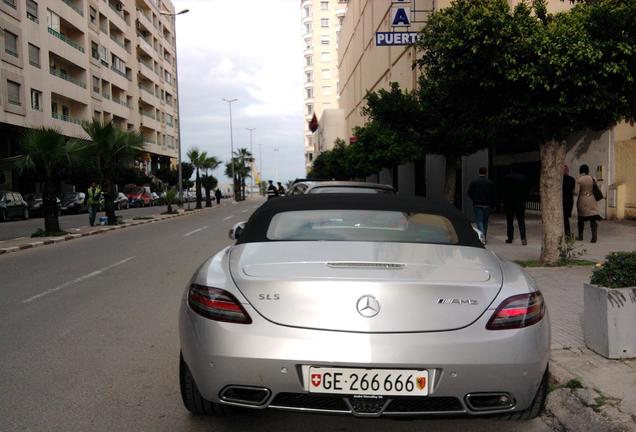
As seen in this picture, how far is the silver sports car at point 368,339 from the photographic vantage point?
2564 mm

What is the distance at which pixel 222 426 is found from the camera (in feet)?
10.7

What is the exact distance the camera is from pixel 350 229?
402cm

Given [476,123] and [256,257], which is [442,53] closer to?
[476,123]

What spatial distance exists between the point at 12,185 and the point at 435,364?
38872 mm

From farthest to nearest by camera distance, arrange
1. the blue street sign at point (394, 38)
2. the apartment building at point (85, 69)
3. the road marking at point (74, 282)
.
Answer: the apartment building at point (85, 69), the blue street sign at point (394, 38), the road marking at point (74, 282)

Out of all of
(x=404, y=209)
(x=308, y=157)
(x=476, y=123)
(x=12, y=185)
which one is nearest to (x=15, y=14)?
(x=12, y=185)

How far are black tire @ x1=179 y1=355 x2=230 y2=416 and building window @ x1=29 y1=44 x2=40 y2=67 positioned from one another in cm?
3652

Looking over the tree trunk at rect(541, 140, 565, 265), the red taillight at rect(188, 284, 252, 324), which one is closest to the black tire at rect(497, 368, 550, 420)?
the red taillight at rect(188, 284, 252, 324)

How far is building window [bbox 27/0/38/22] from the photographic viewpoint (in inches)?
1341

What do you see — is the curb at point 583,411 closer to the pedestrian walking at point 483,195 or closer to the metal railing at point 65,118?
the pedestrian walking at point 483,195

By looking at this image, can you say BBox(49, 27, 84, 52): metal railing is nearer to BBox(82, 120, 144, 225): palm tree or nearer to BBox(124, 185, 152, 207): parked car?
BBox(124, 185, 152, 207): parked car

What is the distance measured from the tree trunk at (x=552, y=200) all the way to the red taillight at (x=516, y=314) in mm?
6640

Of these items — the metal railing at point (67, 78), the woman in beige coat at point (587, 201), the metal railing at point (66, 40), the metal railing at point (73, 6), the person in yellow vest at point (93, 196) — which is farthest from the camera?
the metal railing at point (73, 6)

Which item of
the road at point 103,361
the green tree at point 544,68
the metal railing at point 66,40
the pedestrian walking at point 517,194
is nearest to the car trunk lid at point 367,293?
the road at point 103,361
